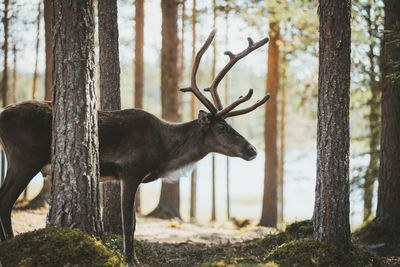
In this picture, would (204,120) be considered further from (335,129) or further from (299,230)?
(299,230)

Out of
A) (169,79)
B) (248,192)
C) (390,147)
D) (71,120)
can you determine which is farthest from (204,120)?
(248,192)

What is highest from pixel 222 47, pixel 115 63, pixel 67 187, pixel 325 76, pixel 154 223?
pixel 222 47

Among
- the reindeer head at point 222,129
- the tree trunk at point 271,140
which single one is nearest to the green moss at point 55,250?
the reindeer head at point 222,129

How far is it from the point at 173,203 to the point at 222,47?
861 centimetres

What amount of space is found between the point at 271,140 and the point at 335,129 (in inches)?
335

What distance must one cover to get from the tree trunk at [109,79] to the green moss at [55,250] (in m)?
2.89

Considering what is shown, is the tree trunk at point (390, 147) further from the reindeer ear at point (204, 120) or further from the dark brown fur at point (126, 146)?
the reindeer ear at point (204, 120)

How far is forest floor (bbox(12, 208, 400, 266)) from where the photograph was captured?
652 cm

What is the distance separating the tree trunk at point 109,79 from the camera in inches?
292

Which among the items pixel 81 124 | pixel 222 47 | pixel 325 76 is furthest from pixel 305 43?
pixel 81 124

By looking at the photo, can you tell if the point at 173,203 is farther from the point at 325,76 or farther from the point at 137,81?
the point at 325,76

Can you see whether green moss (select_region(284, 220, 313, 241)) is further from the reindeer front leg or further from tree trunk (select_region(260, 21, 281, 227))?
tree trunk (select_region(260, 21, 281, 227))

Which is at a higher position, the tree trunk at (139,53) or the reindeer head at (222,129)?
the tree trunk at (139,53)

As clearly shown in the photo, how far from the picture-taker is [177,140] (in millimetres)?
7027
